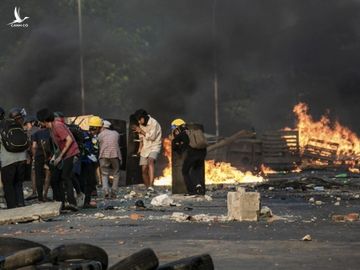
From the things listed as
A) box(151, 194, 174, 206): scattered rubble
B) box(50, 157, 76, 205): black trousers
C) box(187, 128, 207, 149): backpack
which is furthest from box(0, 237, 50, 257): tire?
box(187, 128, 207, 149): backpack

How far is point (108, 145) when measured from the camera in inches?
795

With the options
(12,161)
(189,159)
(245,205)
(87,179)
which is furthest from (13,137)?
(189,159)

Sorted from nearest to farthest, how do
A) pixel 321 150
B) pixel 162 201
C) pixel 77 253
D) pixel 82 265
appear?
pixel 82 265 < pixel 77 253 < pixel 162 201 < pixel 321 150

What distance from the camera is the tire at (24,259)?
7.61 metres

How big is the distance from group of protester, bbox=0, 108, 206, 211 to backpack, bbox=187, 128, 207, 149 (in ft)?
0.06

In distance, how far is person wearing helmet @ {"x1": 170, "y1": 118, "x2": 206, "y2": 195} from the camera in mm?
19812

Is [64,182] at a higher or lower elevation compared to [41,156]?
lower

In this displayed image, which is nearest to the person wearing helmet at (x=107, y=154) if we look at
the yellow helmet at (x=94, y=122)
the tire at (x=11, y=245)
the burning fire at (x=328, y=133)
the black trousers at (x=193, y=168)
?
the yellow helmet at (x=94, y=122)

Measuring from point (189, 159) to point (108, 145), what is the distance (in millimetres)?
1575

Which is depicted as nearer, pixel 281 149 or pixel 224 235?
pixel 224 235

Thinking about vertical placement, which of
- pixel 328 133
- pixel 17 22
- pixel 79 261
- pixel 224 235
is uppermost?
pixel 17 22

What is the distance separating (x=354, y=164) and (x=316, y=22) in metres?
12.7

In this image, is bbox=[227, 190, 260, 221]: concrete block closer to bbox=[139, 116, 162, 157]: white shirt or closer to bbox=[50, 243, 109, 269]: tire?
bbox=[50, 243, 109, 269]: tire

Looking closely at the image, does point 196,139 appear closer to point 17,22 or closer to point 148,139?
point 148,139
